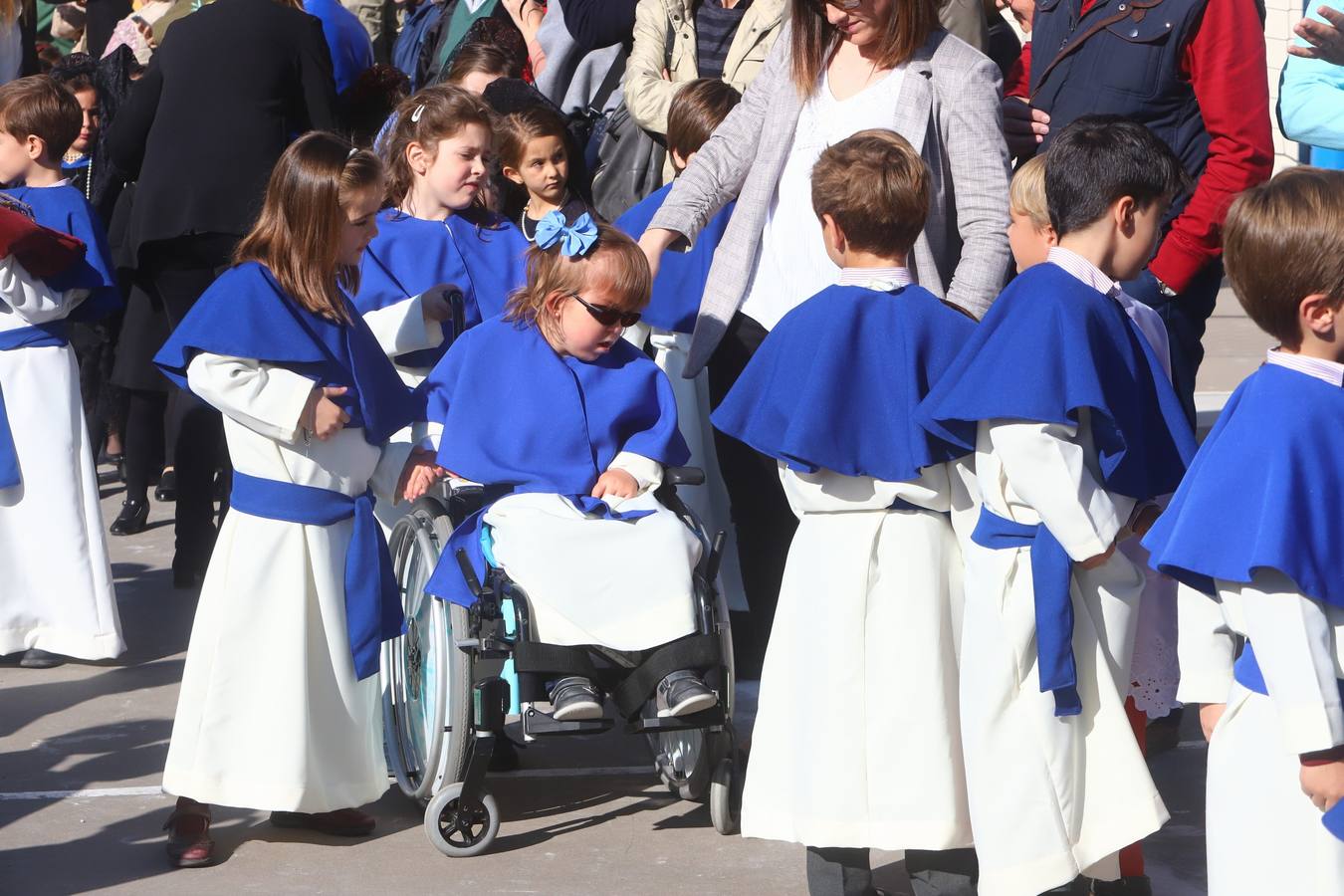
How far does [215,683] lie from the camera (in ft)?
14.0

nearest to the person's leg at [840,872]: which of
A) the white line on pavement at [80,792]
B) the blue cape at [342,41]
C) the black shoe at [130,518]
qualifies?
the white line on pavement at [80,792]

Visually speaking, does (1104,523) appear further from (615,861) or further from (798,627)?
(615,861)

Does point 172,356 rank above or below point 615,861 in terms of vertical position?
above

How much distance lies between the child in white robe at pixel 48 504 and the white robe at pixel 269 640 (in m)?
1.78

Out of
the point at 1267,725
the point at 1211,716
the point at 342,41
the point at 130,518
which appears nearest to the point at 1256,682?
the point at 1267,725

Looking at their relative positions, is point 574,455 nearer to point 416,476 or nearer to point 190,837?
point 416,476

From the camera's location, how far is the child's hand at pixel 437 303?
5.21 m

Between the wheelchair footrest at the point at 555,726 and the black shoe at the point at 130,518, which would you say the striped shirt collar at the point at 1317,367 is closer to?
the wheelchair footrest at the point at 555,726

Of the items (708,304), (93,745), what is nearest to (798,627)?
(708,304)

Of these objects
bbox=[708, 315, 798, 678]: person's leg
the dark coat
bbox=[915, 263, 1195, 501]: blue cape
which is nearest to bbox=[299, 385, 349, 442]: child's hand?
bbox=[708, 315, 798, 678]: person's leg

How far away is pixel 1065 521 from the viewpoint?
3381 millimetres

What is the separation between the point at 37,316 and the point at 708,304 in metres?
2.43

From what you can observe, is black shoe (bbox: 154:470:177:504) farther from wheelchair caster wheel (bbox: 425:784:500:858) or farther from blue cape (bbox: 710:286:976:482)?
blue cape (bbox: 710:286:976:482)

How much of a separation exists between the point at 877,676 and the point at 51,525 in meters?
3.29
